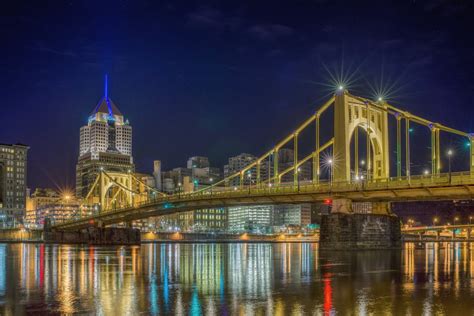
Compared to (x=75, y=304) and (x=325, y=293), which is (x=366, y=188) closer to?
(x=325, y=293)

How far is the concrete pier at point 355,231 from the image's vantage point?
60.9 meters

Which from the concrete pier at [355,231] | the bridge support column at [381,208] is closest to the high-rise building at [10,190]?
the bridge support column at [381,208]

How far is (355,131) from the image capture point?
68.6 m

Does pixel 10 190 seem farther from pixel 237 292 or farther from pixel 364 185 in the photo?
pixel 237 292

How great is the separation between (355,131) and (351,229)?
12.2 meters

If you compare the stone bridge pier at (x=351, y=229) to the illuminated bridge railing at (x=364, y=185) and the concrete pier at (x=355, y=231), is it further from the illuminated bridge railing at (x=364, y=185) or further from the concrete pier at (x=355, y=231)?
the illuminated bridge railing at (x=364, y=185)

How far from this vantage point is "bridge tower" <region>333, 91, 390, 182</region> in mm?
62469

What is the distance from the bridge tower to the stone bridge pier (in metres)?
3.29

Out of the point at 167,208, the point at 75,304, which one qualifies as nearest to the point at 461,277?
the point at 75,304

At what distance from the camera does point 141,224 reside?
188 metres

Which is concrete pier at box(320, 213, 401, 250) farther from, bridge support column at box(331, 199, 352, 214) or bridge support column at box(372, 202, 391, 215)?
bridge support column at box(372, 202, 391, 215)

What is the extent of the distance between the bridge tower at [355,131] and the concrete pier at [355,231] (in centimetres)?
386

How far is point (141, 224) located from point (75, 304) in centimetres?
16956

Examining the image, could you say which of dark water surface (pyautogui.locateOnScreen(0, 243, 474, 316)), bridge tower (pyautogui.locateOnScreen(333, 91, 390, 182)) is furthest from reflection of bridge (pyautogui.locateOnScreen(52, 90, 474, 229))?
dark water surface (pyautogui.locateOnScreen(0, 243, 474, 316))
